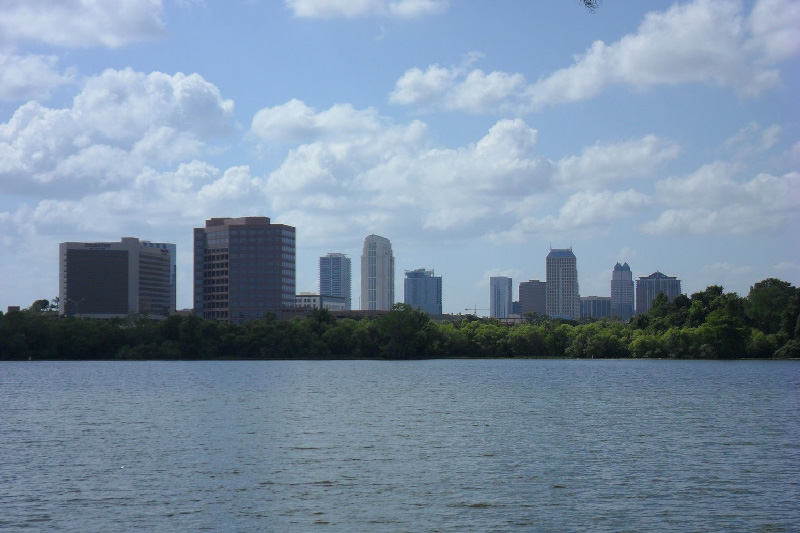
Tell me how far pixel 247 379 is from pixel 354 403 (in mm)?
53083

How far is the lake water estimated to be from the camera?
3538cm

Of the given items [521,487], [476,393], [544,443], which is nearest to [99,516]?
[521,487]

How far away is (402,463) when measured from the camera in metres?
48.5

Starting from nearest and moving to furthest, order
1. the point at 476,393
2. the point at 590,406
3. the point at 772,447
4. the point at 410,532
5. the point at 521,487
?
the point at 410,532, the point at 521,487, the point at 772,447, the point at 590,406, the point at 476,393

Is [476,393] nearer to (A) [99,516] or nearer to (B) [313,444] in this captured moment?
(B) [313,444]

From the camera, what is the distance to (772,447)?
5416 cm

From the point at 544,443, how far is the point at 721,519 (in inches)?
852

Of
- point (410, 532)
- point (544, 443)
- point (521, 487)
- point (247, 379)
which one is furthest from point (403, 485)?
point (247, 379)

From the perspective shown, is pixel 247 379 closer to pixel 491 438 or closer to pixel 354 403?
pixel 354 403

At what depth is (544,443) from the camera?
56.2m

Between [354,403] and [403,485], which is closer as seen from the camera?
[403,485]

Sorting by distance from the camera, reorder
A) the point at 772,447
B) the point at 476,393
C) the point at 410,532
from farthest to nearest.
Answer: the point at 476,393 → the point at 772,447 → the point at 410,532

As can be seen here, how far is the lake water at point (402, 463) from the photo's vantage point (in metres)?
35.4

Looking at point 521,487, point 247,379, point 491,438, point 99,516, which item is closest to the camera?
point 99,516
